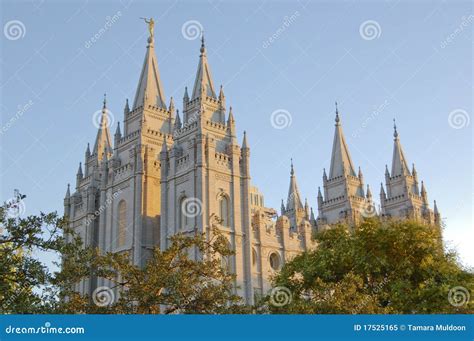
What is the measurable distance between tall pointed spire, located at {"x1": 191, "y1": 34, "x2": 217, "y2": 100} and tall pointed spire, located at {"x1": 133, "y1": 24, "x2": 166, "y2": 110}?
198 inches

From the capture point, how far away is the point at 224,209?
44.2 metres

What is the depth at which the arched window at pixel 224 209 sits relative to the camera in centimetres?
4384

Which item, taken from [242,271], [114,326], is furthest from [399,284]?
[242,271]

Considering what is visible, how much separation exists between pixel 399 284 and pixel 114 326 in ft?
45.9

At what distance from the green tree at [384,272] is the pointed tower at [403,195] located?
41.8 meters

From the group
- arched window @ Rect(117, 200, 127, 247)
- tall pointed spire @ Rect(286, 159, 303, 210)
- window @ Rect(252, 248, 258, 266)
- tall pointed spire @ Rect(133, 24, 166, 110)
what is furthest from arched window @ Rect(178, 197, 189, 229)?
tall pointed spire @ Rect(286, 159, 303, 210)

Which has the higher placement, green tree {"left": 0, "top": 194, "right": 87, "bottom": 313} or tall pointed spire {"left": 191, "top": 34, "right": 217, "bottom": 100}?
tall pointed spire {"left": 191, "top": 34, "right": 217, "bottom": 100}

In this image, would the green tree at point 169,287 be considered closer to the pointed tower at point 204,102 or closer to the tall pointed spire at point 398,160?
the pointed tower at point 204,102

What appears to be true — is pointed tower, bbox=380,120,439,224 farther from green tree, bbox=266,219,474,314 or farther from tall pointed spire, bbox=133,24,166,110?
green tree, bbox=266,219,474,314

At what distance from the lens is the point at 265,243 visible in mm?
47875

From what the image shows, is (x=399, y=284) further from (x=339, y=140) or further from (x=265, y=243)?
(x=339, y=140)

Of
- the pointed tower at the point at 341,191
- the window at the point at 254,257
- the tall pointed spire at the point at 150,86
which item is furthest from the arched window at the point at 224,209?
the pointed tower at the point at 341,191

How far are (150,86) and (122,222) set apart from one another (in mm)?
12435

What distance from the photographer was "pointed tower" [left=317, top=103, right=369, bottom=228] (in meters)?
63.3
